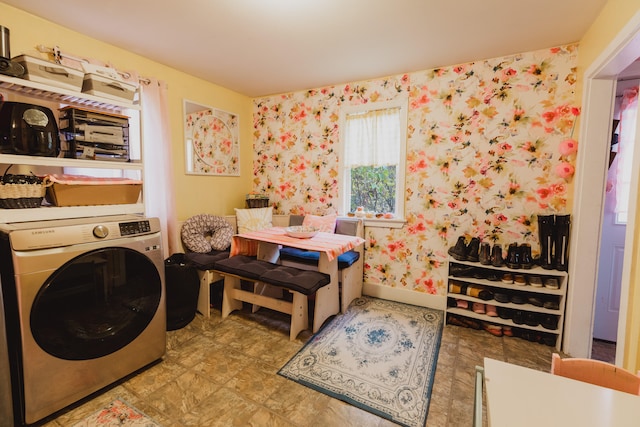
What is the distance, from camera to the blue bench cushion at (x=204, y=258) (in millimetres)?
2572

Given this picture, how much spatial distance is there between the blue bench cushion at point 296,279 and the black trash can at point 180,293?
73 centimetres

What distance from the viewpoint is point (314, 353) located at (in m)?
2.10

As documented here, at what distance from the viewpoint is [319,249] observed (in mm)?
2223

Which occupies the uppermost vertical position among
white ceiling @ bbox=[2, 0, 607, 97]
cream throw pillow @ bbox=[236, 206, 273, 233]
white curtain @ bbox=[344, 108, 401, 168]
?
white ceiling @ bbox=[2, 0, 607, 97]

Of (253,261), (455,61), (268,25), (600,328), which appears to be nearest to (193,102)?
(268,25)

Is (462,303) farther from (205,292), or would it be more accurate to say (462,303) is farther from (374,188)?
(205,292)

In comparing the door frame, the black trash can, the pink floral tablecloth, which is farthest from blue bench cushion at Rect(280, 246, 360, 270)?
the door frame

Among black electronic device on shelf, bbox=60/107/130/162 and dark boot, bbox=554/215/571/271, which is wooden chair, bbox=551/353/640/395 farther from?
black electronic device on shelf, bbox=60/107/130/162

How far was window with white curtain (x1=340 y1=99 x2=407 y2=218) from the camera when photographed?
9.91ft

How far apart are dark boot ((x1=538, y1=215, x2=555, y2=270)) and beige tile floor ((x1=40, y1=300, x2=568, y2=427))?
2.16 ft

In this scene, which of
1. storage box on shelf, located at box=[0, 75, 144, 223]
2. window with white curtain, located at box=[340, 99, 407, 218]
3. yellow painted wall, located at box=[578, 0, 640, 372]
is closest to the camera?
yellow painted wall, located at box=[578, 0, 640, 372]

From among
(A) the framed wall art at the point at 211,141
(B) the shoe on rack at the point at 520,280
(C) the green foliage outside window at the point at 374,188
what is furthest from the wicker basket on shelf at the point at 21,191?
(B) the shoe on rack at the point at 520,280

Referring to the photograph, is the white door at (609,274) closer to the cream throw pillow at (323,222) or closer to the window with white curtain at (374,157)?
the window with white curtain at (374,157)

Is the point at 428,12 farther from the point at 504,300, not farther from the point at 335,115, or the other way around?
the point at 504,300
